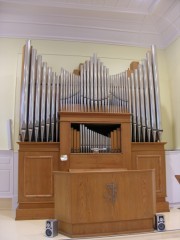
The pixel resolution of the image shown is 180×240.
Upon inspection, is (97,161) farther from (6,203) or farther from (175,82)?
(175,82)

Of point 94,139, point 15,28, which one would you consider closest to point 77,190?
point 94,139

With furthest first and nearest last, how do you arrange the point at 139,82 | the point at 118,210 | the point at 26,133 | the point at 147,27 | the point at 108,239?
the point at 147,27
the point at 139,82
the point at 26,133
the point at 118,210
the point at 108,239

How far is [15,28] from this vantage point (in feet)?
19.0

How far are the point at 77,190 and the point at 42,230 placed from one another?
0.77 meters

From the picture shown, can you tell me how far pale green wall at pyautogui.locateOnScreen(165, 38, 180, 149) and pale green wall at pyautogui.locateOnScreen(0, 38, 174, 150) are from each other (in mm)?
122

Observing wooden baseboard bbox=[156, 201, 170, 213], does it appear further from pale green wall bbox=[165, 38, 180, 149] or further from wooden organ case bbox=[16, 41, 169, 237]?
pale green wall bbox=[165, 38, 180, 149]

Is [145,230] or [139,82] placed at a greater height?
[139,82]

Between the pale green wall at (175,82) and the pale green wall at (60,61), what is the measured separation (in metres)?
0.12

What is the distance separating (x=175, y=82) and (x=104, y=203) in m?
3.29

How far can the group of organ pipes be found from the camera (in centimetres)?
495

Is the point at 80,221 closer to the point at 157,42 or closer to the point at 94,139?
the point at 94,139

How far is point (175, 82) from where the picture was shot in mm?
6059

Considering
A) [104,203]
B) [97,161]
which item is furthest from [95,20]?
[104,203]

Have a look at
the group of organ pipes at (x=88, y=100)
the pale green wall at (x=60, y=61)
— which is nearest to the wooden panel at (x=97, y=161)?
the group of organ pipes at (x=88, y=100)
